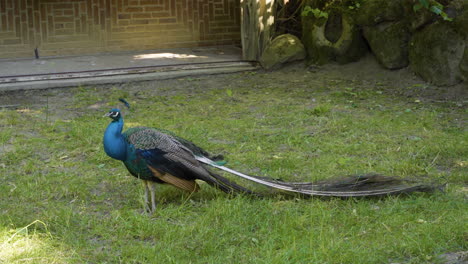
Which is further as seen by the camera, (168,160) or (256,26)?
(256,26)

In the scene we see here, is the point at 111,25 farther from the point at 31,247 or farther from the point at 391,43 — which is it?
the point at 31,247

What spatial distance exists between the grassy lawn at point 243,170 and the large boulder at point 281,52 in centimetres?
88

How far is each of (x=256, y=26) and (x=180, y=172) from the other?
6.47m

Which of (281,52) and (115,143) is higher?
(281,52)

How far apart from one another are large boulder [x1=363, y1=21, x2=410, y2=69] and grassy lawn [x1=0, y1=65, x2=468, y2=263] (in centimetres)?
43

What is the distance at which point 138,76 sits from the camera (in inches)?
410

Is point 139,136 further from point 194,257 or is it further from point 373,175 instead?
point 373,175

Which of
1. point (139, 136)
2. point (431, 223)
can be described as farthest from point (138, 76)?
point (431, 223)

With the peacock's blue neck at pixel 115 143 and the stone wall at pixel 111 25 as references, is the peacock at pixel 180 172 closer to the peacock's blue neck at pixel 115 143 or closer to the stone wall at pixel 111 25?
the peacock's blue neck at pixel 115 143

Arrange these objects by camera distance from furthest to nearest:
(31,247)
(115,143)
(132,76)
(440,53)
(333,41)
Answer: (333,41) → (132,76) → (440,53) → (115,143) → (31,247)

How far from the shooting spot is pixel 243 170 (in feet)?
20.3

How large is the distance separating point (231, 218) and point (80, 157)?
96.1 inches

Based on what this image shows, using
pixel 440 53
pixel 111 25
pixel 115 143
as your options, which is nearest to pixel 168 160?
pixel 115 143

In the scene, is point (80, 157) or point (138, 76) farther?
point (138, 76)
